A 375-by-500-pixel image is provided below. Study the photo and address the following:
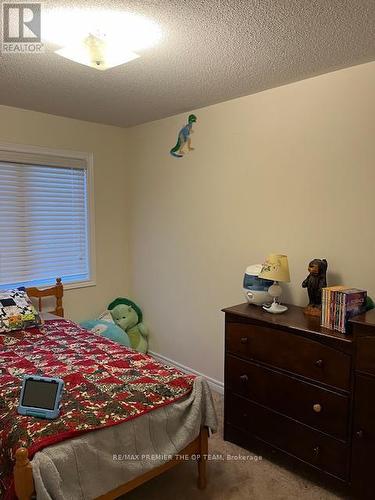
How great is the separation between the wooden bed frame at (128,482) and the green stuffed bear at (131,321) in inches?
26.9

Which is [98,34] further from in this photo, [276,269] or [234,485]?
[234,485]

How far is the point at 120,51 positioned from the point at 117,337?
93.4 inches

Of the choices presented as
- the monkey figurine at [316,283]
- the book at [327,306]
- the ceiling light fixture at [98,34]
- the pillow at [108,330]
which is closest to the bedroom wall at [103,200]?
the pillow at [108,330]

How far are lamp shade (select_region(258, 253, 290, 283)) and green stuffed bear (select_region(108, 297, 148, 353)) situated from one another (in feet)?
6.02

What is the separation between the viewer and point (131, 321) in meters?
3.82

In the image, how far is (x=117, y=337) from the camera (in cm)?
344

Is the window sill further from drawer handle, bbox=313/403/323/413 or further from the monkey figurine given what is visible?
drawer handle, bbox=313/403/323/413

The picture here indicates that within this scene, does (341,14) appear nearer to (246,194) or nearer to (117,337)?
(246,194)

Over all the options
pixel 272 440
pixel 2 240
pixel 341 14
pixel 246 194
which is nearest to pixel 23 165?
pixel 2 240

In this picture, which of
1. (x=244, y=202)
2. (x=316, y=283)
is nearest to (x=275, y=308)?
(x=316, y=283)

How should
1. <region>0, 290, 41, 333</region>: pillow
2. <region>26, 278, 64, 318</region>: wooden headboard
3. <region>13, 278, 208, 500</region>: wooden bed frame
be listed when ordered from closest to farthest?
Answer: <region>13, 278, 208, 500</region>: wooden bed frame, <region>0, 290, 41, 333</region>: pillow, <region>26, 278, 64, 318</region>: wooden headboard

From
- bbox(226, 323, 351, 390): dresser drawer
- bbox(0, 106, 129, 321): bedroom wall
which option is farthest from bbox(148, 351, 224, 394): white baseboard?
bbox(226, 323, 351, 390): dresser drawer

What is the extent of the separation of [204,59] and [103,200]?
78.9 inches

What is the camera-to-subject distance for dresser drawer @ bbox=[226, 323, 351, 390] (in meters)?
1.97
